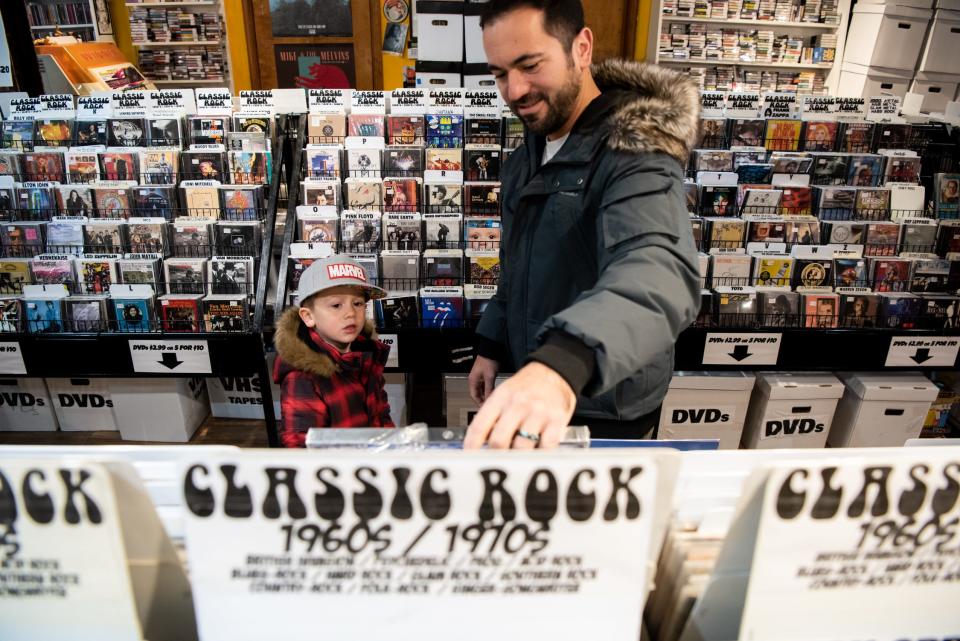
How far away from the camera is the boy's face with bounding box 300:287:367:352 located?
182 centimetres

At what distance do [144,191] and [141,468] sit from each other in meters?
2.20

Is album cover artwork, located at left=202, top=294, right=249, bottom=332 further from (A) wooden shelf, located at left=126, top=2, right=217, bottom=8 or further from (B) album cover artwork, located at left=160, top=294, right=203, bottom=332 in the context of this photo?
(A) wooden shelf, located at left=126, top=2, right=217, bottom=8

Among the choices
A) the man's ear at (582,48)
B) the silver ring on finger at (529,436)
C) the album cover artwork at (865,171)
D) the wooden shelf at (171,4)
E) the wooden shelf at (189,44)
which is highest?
the wooden shelf at (171,4)

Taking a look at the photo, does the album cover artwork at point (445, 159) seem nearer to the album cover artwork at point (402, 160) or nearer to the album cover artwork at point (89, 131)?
the album cover artwork at point (402, 160)

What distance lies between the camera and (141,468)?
641 mm

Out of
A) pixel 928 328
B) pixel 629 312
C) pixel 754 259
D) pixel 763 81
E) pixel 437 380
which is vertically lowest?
pixel 437 380

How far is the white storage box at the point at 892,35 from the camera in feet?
17.2

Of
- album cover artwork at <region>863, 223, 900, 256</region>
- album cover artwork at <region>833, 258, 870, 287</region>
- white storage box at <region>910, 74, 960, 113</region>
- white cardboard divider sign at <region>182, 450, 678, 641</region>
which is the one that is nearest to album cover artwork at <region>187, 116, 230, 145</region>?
white cardboard divider sign at <region>182, 450, 678, 641</region>

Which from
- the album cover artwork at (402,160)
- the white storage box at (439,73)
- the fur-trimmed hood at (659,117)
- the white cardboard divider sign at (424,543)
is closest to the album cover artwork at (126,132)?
the album cover artwork at (402,160)

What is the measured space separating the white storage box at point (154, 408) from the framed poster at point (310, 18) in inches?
174

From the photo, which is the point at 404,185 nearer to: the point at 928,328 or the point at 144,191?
the point at 144,191

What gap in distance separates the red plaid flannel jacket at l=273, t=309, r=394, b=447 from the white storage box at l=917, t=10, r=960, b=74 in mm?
6107

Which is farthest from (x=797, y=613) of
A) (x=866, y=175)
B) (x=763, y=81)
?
(x=763, y=81)

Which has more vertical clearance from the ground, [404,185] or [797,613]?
[404,185]
